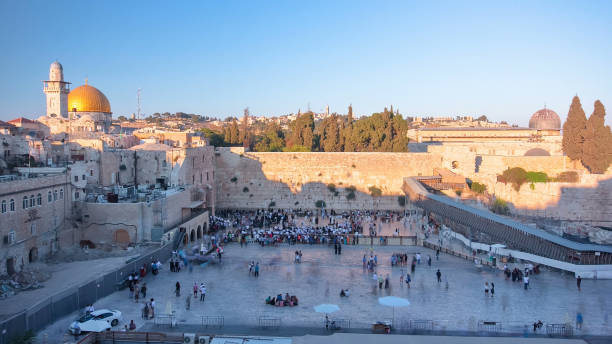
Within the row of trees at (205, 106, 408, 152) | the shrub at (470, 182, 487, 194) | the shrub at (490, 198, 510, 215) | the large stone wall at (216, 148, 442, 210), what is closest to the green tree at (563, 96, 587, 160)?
the shrub at (490, 198, 510, 215)

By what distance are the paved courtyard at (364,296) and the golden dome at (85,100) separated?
23.7m

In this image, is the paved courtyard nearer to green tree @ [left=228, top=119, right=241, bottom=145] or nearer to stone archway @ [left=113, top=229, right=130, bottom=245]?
stone archway @ [left=113, top=229, right=130, bottom=245]

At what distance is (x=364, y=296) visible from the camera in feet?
44.4

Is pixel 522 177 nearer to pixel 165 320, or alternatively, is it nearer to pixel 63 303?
pixel 165 320

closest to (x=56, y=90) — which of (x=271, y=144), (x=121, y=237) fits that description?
(x=271, y=144)

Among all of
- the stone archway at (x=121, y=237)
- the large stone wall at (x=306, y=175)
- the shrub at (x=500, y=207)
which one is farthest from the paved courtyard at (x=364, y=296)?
the large stone wall at (x=306, y=175)

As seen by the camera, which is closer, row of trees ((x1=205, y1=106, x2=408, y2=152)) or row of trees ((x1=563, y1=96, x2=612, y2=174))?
row of trees ((x1=563, y1=96, x2=612, y2=174))

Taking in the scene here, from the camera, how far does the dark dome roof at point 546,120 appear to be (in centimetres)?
4850

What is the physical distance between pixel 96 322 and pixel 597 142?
86.4 feet

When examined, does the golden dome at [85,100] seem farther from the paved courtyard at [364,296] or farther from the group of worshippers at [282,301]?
the group of worshippers at [282,301]

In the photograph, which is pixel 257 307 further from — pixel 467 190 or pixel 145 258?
pixel 467 190

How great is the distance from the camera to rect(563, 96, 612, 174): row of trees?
2627 centimetres

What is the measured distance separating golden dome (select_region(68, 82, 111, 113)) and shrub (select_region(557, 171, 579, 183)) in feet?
104

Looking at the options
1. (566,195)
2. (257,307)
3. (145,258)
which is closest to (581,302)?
(257,307)
